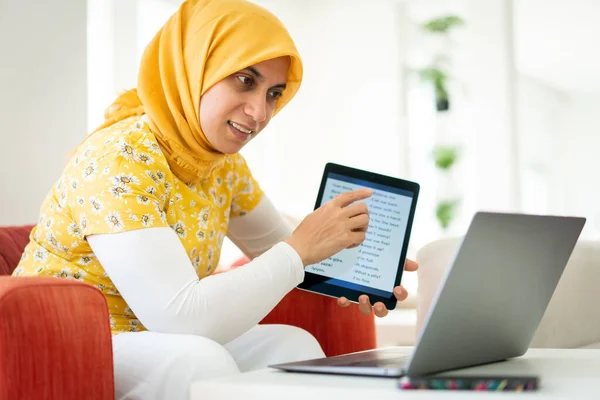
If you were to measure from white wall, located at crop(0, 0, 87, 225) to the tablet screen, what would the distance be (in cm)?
154

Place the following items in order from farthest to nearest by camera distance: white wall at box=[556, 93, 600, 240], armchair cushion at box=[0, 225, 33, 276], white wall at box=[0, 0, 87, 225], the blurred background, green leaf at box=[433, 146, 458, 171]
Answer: white wall at box=[556, 93, 600, 240] < green leaf at box=[433, 146, 458, 171] < the blurred background < white wall at box=[0, 0, 87, 225] < armchair cushion at box=[0, 225, 33, 276]

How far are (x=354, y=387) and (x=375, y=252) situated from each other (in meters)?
0.79

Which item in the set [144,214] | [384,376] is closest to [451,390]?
[384,376]

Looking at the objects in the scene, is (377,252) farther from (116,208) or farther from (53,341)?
(53,341)

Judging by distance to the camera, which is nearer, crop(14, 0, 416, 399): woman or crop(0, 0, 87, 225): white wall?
crop(14, 0, 416, 399): woman

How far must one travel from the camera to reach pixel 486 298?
0.97 m

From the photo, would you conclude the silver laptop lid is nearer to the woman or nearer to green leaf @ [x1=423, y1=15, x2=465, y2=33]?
the woman

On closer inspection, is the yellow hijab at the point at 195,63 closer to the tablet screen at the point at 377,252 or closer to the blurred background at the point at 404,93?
the tablet screen at the point at 377,252

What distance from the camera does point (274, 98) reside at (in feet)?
5.50

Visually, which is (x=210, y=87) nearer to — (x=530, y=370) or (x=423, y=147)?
(x=530, y=370)

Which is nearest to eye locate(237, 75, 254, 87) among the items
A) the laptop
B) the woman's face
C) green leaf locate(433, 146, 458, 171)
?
the woman's face

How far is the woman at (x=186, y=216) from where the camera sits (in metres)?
1.29

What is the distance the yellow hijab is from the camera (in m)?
1.55

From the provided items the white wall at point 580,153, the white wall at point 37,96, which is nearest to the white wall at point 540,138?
the white wall at point 580,153
